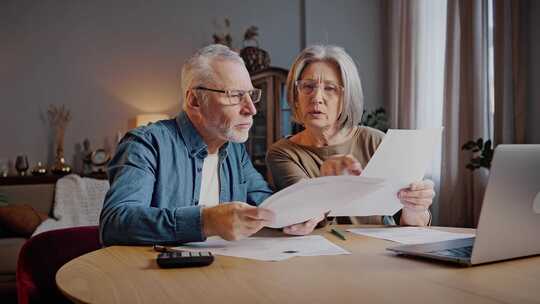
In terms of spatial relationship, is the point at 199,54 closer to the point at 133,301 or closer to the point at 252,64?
the point at 133,301

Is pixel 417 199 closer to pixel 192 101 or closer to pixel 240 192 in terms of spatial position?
pixel 240 192

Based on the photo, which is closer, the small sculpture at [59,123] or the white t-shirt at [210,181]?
the white t-shirt at [210,181]

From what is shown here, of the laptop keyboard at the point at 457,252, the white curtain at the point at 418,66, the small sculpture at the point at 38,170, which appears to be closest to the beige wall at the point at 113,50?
the small sculpture at the point at 38,170

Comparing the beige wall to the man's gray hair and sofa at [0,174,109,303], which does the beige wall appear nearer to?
sofa at [0,174,109,303]

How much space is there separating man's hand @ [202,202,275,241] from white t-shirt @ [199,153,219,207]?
17.6 inches

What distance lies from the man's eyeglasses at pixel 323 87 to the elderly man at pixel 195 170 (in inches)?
11.7

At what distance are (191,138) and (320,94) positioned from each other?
48cm

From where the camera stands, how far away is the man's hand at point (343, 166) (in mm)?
1461

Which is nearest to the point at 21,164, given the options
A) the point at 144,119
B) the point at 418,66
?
the point at 144,119

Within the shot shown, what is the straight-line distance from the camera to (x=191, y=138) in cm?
150

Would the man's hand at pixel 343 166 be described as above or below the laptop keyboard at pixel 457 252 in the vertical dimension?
above

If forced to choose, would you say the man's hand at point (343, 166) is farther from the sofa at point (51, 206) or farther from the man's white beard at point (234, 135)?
the sofa at point (51, 206)

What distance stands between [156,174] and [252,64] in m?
3.62

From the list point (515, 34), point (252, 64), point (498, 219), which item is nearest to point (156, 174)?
point (498, 219)
